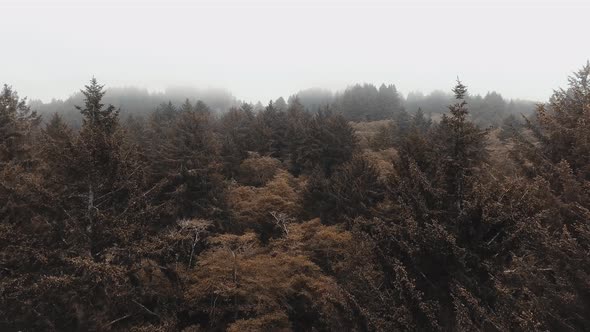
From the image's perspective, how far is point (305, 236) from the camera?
22156 millimetres

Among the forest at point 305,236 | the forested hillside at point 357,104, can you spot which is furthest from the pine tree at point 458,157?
the forested hillside at point 357,104

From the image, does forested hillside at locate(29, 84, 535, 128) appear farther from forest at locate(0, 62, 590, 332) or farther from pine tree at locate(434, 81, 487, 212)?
pine tree at locate(434, 81, 487, 212)

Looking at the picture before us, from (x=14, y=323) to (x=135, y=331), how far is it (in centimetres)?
547

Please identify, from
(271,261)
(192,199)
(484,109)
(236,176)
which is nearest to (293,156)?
(236,176)

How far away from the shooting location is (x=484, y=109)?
106250 millimetres

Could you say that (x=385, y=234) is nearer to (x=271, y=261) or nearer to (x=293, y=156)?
(x=271, y=261)

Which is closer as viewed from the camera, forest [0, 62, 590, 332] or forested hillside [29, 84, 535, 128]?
forest [0, 62, 590, 332]

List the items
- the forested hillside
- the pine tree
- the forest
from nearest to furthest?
1. the forest
2. the pine tree
3. the forested hillside

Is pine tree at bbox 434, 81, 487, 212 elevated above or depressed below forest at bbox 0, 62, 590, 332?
above

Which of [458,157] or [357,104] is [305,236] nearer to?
[458,157]

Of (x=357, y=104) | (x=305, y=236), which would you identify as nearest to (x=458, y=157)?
(x=305, y=236)

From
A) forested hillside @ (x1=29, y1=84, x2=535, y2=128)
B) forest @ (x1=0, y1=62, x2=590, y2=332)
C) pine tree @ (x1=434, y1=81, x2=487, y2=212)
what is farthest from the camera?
forested hillside @ (x1=29, y1=84, x2=535, y2=128)

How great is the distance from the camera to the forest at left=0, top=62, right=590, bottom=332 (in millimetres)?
9445

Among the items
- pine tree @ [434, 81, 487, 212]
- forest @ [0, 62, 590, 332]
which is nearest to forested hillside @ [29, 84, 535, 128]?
forest @ [0, 62, 590, 332]
